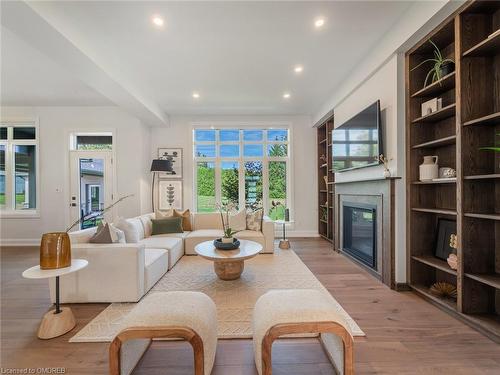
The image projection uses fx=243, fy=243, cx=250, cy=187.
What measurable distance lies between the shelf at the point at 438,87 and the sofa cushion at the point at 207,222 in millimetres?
3720

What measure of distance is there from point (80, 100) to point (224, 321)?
5.18m

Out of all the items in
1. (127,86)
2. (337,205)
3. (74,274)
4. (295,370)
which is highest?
(127,86)

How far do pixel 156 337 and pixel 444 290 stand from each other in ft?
9.08

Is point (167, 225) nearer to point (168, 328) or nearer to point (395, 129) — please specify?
point (168, 328)

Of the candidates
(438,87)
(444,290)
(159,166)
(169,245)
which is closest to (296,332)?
(444,290)

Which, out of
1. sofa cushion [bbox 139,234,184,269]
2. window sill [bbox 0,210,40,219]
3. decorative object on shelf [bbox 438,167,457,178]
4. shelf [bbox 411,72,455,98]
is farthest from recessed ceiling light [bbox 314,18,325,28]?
window sill [bbox 0,210,40,219]

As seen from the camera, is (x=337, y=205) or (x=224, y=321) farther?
(x=337, y=205)

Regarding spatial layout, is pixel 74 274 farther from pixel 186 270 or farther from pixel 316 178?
pixel 316 178

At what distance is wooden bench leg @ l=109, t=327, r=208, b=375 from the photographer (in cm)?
140

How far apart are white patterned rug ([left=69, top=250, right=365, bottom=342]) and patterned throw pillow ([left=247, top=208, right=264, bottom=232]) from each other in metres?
0.62

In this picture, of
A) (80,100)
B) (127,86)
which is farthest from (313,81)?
(80,100)

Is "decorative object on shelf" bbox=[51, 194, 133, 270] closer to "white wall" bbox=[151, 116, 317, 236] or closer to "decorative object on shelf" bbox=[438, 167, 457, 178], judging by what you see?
"decorative object on shelf" bbox=[438, 167, 457, 178]

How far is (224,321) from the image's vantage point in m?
2.21

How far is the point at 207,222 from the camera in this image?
4.90m
